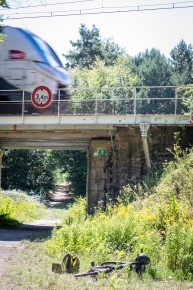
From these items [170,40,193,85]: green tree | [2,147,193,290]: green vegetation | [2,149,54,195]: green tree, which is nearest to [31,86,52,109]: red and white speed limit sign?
[2,147,193,290]: green vegetation

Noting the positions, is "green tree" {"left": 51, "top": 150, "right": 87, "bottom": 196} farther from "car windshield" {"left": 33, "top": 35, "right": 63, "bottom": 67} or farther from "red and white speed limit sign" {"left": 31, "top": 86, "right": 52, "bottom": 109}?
"red and white speed limit sign" {"left": 31, "top": 86, "right": 52, "bottom": 109}

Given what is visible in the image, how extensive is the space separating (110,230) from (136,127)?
304 inches

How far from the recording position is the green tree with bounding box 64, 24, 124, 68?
65.4 meters

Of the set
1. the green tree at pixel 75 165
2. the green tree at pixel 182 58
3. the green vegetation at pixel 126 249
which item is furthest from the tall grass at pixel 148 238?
the green tree at pixel 182 58

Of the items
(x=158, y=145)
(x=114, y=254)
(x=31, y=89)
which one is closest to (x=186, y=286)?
(x=114, y=254)

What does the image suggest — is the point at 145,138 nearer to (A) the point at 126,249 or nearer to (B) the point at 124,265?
(A) the point at 126,249

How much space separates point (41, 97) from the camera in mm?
17266

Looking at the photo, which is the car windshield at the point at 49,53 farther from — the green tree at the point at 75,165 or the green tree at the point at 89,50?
the green tree at the point at 89,50

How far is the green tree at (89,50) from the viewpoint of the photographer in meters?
65.4

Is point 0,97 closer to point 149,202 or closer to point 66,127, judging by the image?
point 66,127

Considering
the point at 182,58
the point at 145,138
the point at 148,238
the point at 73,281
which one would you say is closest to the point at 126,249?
the point at 148,238

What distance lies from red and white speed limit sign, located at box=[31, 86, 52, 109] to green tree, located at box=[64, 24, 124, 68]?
48192 mm

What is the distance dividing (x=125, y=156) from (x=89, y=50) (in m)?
51.5

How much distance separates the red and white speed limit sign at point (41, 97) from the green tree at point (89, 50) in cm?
4819
